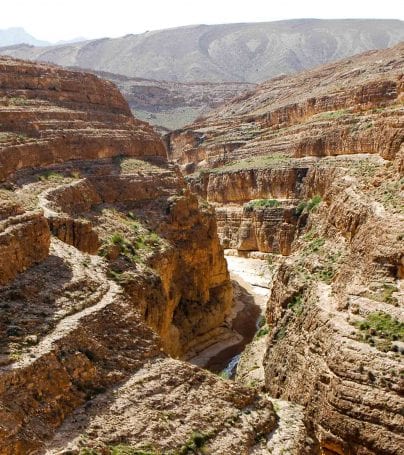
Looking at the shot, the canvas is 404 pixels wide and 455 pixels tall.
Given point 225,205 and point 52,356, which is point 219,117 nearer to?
point 225,205

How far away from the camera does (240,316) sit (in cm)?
6706

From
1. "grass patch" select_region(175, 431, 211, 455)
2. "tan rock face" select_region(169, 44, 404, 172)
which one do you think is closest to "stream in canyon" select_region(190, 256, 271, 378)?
"tan rock face" select_region(169, 44, 404, 172)

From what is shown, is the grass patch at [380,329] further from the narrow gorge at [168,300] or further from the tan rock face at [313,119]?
the tan rock face at [313,119]

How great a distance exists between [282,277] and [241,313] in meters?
21.8

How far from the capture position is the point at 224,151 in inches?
4690

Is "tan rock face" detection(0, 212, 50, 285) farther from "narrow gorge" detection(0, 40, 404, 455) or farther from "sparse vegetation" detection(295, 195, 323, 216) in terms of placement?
"sparse vegetation" detection(295, 195, 323, 216)

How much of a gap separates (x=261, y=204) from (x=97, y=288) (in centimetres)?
6039

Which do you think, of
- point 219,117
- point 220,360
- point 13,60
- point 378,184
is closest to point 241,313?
point 220,360

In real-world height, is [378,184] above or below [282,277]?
above

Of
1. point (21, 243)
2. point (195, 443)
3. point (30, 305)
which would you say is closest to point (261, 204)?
point (21, 243)

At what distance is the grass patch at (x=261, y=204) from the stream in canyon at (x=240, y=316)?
738cm

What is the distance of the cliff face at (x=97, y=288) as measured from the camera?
25031 mm

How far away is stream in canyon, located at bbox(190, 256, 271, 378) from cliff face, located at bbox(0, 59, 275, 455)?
6.37 feet

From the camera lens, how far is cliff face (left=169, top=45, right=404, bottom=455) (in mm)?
28859
